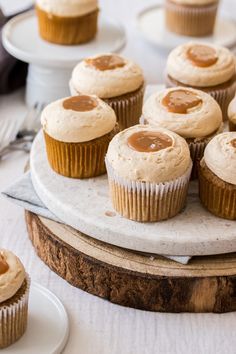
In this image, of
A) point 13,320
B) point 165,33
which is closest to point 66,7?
point 165,33

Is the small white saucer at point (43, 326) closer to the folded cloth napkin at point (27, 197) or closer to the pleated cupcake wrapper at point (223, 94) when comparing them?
the folded cloth napkin at point (27, 197)

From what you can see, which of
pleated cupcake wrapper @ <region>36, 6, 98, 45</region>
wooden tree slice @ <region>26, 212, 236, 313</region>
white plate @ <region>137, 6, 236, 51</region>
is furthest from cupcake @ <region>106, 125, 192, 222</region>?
white plate @ <region>137, 6, 236, 51</region>

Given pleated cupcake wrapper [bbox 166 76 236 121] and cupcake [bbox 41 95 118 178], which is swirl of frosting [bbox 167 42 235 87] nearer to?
pleated cupcake wrapper [bbox 166 76 236 121]

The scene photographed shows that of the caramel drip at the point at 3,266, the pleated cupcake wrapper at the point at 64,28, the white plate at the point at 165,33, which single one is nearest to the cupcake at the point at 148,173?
the caramel drip at the point at 3,266

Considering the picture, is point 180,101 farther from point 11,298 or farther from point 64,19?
point 64,19

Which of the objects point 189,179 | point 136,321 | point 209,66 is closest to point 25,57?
point 209,66

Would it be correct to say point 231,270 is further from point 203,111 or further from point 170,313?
point 203,111
